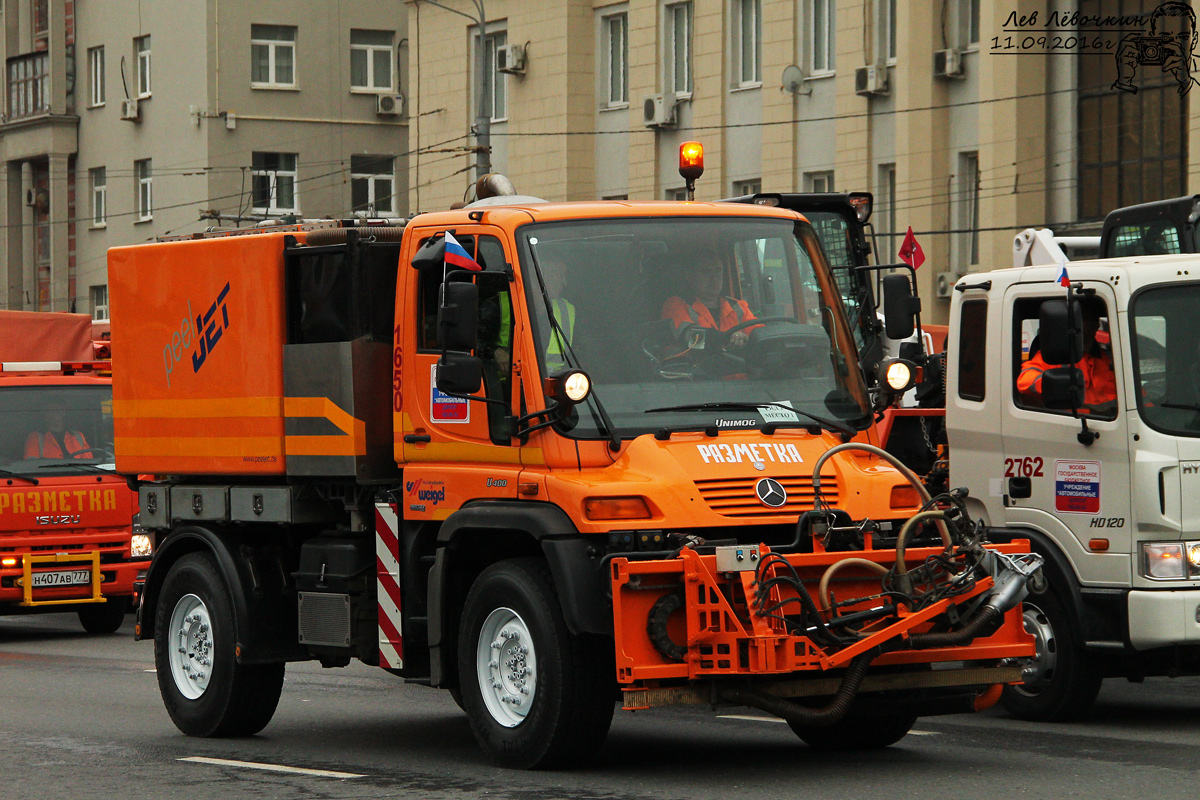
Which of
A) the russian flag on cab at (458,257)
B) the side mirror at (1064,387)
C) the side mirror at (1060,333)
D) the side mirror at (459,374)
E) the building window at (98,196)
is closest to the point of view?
the side mirror at (459,374)

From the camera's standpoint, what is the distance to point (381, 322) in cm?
1038

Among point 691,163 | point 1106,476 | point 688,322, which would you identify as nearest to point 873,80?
point 691,163

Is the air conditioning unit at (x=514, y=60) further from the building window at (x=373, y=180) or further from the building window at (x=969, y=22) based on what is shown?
the building window at (x=373, y=180)

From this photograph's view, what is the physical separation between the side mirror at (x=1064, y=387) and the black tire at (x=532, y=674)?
10.4 feet

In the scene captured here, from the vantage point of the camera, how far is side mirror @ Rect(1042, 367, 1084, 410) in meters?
10.8

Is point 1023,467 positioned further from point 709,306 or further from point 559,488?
point 559,488

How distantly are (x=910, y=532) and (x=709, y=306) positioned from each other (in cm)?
146

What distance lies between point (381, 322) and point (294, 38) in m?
44.3

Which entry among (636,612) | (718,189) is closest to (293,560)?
(636,612)

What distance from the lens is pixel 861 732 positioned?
32.7 feet

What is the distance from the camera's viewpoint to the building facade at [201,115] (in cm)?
5222

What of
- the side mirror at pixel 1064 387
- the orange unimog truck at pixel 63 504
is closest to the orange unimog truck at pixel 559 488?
the side mirror at pixel 1064 387

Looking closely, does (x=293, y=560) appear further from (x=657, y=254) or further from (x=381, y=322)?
(x=657, y=254)

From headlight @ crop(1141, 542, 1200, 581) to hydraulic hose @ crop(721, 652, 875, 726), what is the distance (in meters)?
2.62
